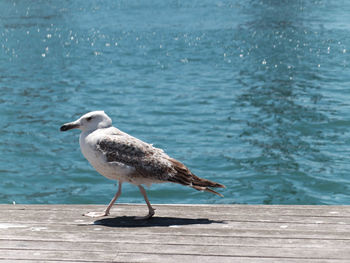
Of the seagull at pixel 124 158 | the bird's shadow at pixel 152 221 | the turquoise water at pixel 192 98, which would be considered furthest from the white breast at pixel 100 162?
the turquoise water at pixel 192 98

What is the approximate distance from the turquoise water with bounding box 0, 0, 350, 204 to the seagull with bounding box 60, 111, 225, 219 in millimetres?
6988

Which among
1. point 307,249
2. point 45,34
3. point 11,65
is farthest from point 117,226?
point 45,34

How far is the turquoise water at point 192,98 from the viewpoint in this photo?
13.4 m

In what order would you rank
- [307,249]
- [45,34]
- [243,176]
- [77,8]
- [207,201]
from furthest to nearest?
[77,8]
[45,34]
[243,176]
[207,201]
[307,249]

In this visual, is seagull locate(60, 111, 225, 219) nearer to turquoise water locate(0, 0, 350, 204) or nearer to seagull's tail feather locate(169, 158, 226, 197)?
seagull's tail feather locate(169, 158, 226, 197)

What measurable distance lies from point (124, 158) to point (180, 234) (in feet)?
2.83

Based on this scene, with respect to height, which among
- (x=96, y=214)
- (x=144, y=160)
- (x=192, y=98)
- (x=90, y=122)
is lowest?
(x=192, y=98)

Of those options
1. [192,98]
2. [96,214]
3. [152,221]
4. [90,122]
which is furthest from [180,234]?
[192,98]

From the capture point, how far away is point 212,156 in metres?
14.6

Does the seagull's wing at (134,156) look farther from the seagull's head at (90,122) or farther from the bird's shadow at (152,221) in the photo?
the bird's shadow at (152,221)

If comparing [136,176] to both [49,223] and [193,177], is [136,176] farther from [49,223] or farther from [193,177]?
[49,223]

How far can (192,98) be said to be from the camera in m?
19.7

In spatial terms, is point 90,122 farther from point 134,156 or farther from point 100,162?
point 134,156

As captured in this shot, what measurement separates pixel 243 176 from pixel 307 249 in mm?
9025
